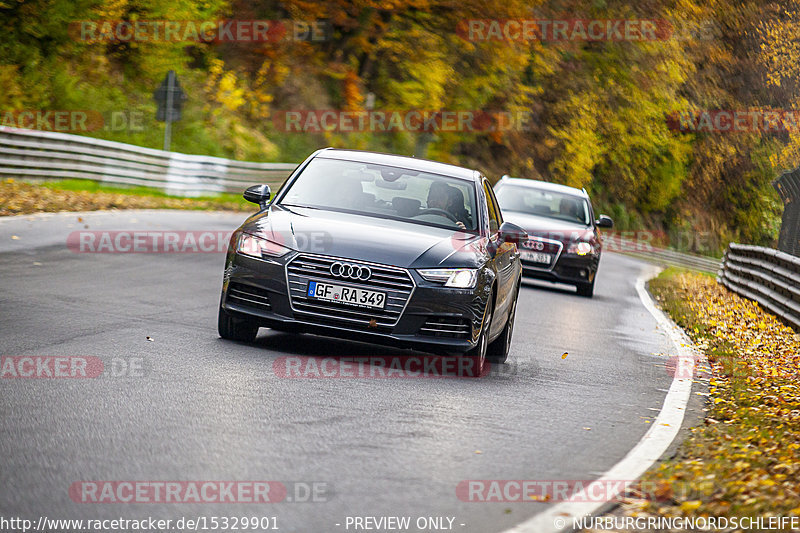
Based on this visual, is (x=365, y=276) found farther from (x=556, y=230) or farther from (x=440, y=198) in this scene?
(x=556, y=230)

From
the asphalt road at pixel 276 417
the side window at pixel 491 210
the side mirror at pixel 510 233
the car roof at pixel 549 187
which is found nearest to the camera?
the asphalt road at pixel 276 417

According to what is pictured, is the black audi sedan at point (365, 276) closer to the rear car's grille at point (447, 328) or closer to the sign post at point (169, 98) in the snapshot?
the rear car's grille at point (447, 328)

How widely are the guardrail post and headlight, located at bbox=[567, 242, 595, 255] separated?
3.04 m

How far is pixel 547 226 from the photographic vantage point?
66.7ft

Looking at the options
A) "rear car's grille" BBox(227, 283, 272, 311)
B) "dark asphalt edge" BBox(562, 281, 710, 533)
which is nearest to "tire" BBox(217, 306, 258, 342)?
"rear car's grille" BBox(227, 283, 272, 311)

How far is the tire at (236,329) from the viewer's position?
9.62m

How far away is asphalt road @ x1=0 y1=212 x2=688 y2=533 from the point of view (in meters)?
5.36

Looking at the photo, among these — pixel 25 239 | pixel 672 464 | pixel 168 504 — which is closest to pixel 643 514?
pixel 672 464

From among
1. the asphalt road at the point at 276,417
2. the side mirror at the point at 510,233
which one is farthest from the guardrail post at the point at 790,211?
the side mirror at the point at 510,233

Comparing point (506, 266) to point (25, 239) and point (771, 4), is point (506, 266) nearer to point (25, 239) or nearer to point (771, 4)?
point (25, 239)

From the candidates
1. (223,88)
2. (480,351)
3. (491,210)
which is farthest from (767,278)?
(223,88)

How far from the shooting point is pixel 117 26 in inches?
1422

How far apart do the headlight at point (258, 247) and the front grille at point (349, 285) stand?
16cm

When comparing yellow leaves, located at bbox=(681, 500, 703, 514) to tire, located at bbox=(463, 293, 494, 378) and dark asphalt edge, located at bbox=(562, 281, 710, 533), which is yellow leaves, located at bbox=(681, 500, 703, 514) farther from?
tire, located at bbox=(463, 293, 494, 378)
